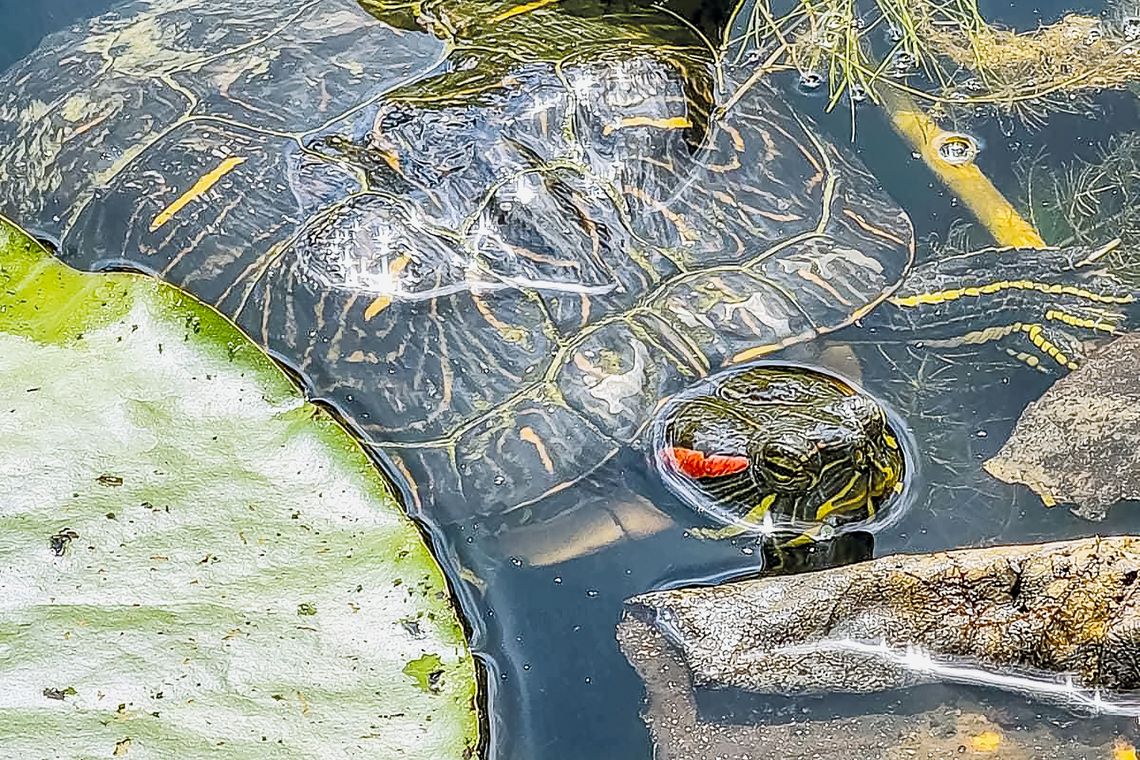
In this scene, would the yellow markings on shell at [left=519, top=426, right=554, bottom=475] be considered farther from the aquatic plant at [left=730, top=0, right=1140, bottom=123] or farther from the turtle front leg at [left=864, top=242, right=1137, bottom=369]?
the aquatic plant at [left=730, top=0, right=1140, bottom=123]

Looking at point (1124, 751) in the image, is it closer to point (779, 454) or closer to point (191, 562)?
point (779, 454)

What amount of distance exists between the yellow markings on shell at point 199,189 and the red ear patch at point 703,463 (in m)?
1.25

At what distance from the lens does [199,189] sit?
2.60 metres

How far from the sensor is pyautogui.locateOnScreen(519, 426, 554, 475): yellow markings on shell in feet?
7.65

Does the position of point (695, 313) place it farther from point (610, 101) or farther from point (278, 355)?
point (278, 355)

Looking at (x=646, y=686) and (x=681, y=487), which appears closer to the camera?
(x=646, y=686)

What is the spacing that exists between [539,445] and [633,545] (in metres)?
0.30

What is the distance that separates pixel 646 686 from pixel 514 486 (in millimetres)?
500

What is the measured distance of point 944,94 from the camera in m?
3.28

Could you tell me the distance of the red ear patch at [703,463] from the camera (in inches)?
89.3

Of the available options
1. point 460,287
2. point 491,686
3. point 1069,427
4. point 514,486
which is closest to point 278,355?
point 460,287

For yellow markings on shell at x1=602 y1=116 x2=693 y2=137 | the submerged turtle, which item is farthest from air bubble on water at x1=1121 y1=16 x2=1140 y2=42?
yellow markings on shell at x1=602 y1=116 x2=693 y2=137

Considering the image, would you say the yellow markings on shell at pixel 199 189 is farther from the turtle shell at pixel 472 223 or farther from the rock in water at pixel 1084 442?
the rock in water at pixel 1084 442

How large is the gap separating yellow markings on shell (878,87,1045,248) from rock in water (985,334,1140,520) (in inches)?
20.9
